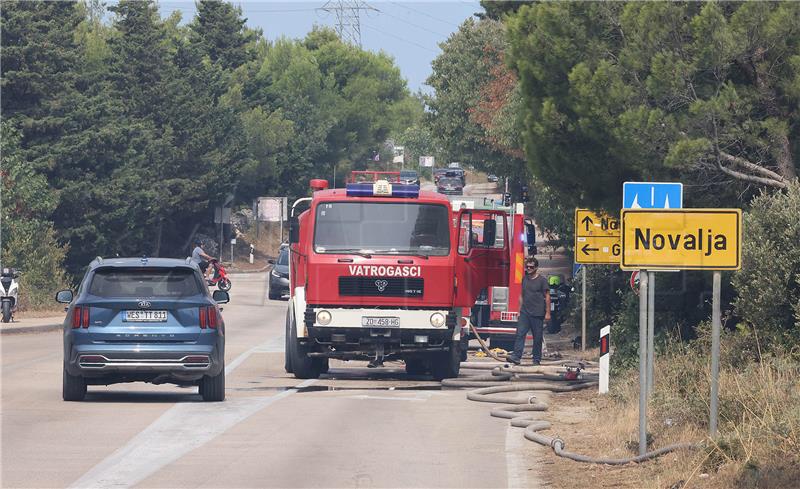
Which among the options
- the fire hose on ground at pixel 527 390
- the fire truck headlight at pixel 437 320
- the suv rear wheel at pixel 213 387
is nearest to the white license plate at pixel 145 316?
the suv rear wheel at pixel 213 387

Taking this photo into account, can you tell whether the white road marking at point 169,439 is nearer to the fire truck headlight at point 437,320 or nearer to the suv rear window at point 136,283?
the suv rear window at point 136,283

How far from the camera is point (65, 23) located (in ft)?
204

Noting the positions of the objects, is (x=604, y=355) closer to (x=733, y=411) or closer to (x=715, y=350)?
(x=733, y=411)

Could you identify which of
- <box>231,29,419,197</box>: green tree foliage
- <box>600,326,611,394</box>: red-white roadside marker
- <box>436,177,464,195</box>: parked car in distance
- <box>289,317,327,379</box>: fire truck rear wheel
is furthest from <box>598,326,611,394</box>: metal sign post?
<box>436,177,464,195</box>: parked car in distance

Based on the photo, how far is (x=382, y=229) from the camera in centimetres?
2155

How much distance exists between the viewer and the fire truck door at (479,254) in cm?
2203

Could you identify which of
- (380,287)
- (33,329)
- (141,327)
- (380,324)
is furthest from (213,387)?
(33,329)

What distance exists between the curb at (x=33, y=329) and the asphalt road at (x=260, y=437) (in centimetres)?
1071

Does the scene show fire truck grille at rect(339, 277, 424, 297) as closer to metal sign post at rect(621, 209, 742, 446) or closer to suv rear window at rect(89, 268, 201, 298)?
suv rear window at rect(89, 268, 201, 298)

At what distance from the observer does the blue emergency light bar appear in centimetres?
2156

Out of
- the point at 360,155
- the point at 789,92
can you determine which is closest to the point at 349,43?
the point at 360,155

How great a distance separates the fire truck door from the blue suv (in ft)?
18.2

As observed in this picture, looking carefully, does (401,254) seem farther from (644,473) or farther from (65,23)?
(65,23)

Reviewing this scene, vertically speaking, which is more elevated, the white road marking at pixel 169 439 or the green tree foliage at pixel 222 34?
the green tree foliage at pixel 222 34
